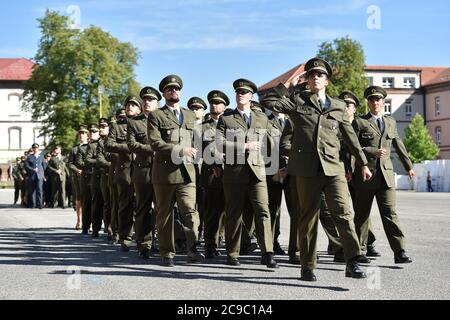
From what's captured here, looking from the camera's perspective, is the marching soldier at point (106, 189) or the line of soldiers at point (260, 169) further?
the marching soldier at point (106, 189)

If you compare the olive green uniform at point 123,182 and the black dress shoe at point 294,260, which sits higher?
the olive green uniform at point 123,182

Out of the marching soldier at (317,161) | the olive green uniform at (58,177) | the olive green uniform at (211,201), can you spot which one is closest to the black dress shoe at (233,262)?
the olive green uniform at (211,201)

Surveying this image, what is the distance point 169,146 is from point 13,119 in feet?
301

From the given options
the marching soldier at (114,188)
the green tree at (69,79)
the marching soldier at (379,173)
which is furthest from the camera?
the green tree at (69,79)

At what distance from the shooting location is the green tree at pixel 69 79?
5719 cm

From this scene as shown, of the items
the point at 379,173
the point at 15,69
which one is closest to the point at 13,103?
the point at 15,69

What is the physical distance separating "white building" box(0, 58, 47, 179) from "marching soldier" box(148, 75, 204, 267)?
89.3 metres

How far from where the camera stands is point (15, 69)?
319ft

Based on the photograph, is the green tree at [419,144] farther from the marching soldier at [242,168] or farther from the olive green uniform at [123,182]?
the marching soldier at [242,168]

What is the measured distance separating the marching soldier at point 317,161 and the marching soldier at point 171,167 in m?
1.74

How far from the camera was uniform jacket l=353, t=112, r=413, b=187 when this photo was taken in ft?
31.5

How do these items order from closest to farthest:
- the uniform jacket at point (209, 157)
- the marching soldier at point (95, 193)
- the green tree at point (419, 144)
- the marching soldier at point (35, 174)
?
1. the uniform jacket at point (209, 157)
2. the marching soldier at point (95, 193)
3. the marching soldier at point (35, 174)
4. the green tree at point (419, 144)

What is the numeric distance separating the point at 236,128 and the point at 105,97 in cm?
5021

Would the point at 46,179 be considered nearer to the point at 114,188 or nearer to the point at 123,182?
the point at 114,188
